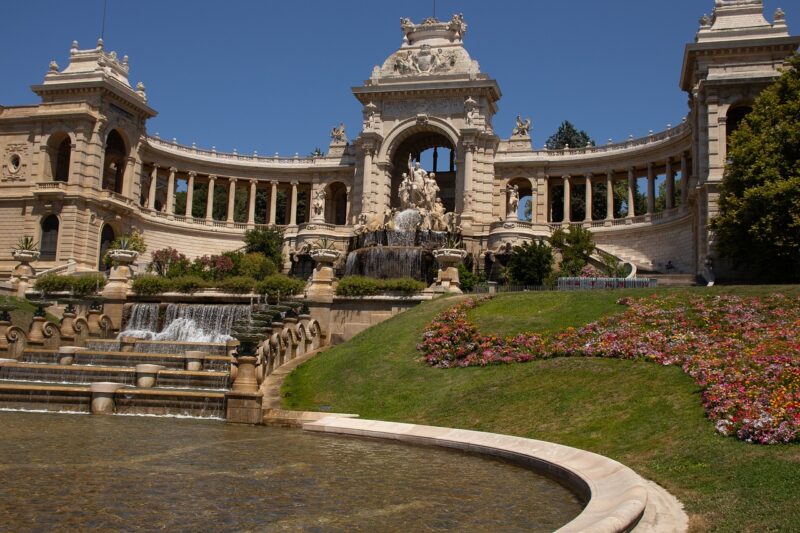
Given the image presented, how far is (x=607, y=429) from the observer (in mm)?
14859

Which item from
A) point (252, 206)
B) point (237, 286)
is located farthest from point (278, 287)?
point (252, 206)

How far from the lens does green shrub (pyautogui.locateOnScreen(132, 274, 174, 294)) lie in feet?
128

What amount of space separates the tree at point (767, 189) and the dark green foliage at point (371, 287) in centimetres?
1771

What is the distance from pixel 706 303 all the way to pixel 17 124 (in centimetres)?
5625

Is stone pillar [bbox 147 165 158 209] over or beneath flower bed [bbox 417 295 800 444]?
over

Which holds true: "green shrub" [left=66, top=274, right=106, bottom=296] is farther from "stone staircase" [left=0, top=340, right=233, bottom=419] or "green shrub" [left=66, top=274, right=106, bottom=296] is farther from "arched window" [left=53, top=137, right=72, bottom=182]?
"arched window" [left=53, top=137, right=72, bottom=182]

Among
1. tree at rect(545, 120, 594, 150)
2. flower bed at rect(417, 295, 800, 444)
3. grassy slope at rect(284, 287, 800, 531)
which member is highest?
tree at rect(545, 120, 594, 150)

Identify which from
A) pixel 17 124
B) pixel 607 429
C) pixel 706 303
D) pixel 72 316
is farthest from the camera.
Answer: pixel 17 124

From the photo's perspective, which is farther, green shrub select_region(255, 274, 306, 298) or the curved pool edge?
green shrub select_region(255, 274, 306, 298)

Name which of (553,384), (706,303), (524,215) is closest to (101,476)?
(553,384)

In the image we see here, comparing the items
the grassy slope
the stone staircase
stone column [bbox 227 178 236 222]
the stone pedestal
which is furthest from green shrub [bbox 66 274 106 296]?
stone column [bbox 227 178 236 222]

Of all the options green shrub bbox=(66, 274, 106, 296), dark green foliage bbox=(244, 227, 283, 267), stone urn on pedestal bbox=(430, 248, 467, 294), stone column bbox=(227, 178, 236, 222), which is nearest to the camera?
stone urn on pedestal bbox=(430, 248, 467, 294)

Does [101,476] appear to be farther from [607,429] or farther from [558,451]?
[607,429]

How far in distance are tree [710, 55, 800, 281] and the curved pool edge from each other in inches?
1058
